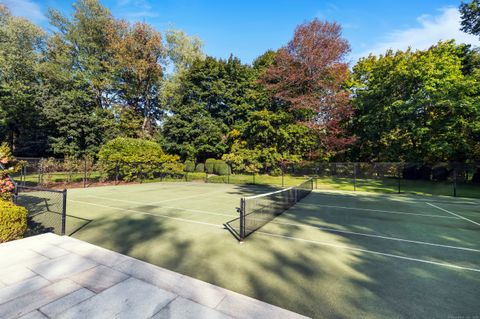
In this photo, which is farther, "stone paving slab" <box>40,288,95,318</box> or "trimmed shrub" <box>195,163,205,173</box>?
"trimmed shrub" <box>195,163,205,173</box>

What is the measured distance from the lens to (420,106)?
18.3 m

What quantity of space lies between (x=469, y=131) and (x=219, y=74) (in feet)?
84.3

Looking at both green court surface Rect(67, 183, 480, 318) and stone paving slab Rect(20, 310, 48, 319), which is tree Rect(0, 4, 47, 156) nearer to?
green court surface Rect(67, 183, 480, 318)

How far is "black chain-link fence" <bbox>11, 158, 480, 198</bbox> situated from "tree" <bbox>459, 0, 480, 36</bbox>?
432 inches

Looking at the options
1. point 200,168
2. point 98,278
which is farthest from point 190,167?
point 98,278

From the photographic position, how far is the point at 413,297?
2.99 m

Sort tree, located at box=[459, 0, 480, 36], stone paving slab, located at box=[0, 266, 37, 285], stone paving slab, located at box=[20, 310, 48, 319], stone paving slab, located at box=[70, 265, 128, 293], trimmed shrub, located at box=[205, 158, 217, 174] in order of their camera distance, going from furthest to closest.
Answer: trimmed shrub, located at box=[205, 158, 217, 174]
tree, located at box=[459, 0, 480, 36]
stone paving slab, located at box=[0, 266, 37, 285]
stone paving slab, located at box=[70, 265, 128, 293]
stone paving slab, located at box=[20, 310, 48, 319]

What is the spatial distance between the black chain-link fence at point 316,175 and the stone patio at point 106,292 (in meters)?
14.1

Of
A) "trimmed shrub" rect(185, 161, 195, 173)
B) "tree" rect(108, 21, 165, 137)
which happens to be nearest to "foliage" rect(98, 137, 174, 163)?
"trimmed shrub" rect(185, 161, 195, 173)

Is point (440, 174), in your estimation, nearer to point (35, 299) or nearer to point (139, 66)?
point (35, 299)

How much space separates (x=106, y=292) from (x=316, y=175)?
16823 mm

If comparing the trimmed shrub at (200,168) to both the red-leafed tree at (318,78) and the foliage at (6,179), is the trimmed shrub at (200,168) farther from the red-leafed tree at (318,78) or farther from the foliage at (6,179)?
the foliage at (6,179)

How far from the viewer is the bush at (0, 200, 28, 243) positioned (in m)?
4.57

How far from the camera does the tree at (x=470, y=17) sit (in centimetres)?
1630
